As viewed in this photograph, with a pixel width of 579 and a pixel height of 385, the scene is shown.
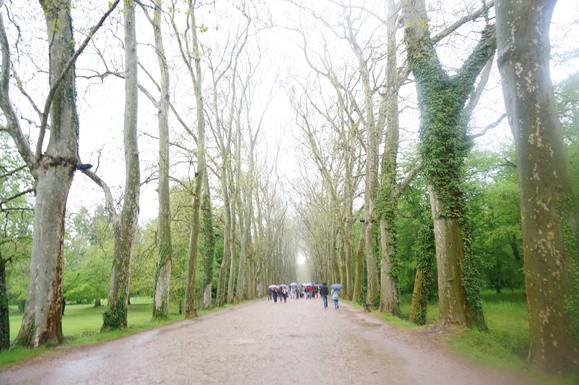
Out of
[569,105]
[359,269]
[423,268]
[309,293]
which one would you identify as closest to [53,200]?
[423,268]

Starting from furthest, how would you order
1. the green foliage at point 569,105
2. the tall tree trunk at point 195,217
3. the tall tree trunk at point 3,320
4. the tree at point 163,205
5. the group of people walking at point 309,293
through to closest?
the group of people walking at point 309,293
the tall tree trunk at point 195,217
the green foliage at point 569,105
the tree at point 163,205
the tall tree trunk at point 3,320

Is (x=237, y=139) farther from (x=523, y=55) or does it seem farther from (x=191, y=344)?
(x=523, y=55)

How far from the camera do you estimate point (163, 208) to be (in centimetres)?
1473

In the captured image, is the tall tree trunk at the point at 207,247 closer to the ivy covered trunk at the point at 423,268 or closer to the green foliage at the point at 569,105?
the ivy covered trunk at the point at 423,268

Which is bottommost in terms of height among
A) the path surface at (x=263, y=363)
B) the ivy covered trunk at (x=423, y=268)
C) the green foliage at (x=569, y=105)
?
the path surface at (x=263, y=363)

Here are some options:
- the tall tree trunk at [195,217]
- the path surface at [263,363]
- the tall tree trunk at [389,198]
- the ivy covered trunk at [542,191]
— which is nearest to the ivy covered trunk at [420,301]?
the path surface at [263,363]

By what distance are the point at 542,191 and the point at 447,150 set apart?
4189mm

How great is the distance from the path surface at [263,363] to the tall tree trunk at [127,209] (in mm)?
1817

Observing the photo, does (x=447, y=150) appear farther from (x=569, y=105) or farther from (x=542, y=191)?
(x=569, y=105)

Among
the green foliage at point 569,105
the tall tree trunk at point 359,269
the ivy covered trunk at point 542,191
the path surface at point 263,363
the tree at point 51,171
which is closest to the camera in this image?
the ivy covered trunk at point 542,191

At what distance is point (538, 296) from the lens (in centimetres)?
501

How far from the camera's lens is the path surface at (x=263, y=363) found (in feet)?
16.9

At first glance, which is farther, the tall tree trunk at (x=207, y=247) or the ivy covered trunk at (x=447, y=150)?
the tall tree trunk at (x=207, y=247)

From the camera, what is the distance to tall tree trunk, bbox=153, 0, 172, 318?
552 inches
